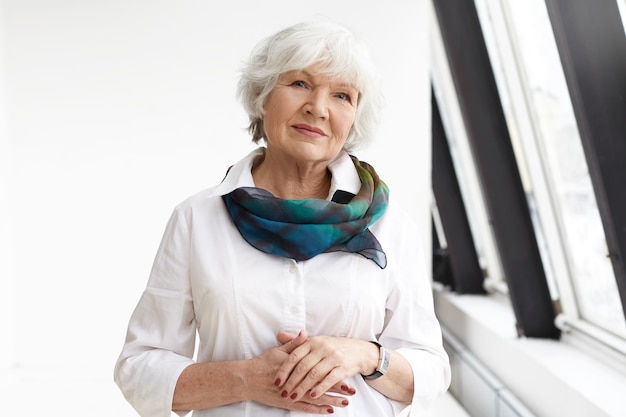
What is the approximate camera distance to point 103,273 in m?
4.09

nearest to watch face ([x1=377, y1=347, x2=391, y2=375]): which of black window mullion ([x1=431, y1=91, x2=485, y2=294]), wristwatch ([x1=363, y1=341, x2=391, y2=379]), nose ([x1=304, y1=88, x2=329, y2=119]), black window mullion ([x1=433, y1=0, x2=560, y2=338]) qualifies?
wristwatch ([x1=363, y1=341, x2=391, y2=379])

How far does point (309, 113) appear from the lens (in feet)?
4.31

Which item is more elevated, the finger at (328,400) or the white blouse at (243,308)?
the white blouse at (243,308)

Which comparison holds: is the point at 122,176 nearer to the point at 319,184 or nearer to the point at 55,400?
the point at 55,400

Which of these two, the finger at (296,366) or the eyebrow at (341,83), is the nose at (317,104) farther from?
the finger at (296,366)

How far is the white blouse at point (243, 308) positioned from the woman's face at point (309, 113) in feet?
0.60

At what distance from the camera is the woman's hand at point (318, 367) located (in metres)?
1.22

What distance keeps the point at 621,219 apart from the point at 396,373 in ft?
3.41

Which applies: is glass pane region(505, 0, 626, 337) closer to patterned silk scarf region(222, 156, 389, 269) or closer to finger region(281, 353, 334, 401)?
patterned silk scarf region(222, 156, 389, 269)

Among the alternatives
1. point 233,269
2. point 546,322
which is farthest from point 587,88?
point 546,322

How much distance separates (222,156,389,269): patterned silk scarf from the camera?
4.26 ft

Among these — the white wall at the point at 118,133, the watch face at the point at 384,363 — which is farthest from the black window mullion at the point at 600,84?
the white wall at the point at 118,133

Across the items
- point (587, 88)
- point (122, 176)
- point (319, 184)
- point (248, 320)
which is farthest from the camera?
point (122, 176)

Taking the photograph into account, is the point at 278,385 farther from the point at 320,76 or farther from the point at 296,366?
the point at 320,76
